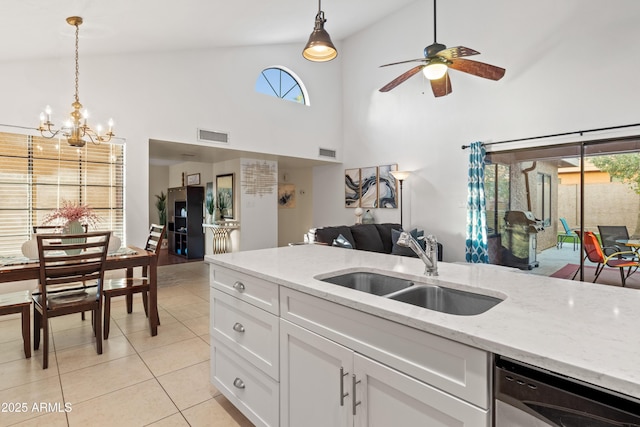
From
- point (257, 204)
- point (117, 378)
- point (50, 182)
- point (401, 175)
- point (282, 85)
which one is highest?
point (282, 85)

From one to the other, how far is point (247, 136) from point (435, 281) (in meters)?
4.81

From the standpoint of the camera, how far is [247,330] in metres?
1.67

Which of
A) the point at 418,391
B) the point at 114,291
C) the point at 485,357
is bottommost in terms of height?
the point at 114,291

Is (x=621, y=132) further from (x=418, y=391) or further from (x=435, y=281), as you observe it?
(x=418, y=391)

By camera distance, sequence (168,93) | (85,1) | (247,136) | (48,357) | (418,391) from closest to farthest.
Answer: (418,391)
(48,357)
(85,1)
(168,93)
(247,136)

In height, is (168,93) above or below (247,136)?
above

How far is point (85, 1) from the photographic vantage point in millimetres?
2777

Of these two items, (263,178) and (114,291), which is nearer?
(114,291)

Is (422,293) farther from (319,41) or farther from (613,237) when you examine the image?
(613,237)

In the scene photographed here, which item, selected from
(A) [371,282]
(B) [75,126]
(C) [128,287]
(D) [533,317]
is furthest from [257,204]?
(D) [533,317]

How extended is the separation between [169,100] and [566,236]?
19.4 feet

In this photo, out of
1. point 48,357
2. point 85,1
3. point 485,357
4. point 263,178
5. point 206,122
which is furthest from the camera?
point 263,178

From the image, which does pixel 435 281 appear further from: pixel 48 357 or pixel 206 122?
pixel 206 122

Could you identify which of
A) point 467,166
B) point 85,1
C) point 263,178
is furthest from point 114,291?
point 467,166
